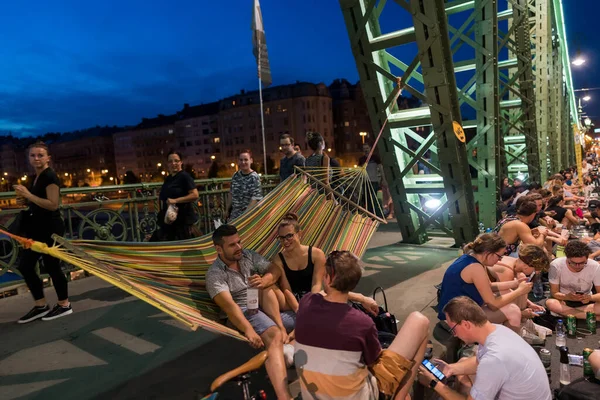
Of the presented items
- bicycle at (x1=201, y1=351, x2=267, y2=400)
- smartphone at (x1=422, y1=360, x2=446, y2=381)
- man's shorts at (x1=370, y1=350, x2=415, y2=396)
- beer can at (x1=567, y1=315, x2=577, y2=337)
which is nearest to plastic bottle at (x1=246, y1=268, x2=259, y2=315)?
bicycle at (x1=201, y1=351, x2=267, y2=400)

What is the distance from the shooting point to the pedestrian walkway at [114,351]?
2.29 m

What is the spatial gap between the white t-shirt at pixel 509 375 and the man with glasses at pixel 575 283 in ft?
6.19

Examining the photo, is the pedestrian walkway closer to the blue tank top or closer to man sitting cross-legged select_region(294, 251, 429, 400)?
Result: the blue tank top

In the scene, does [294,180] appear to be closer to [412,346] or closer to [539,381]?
[412,346]

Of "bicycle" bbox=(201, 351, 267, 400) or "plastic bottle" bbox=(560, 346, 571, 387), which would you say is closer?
"bicycle" bbox=(201, 351, 267, 400)

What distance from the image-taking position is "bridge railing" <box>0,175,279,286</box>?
3.78 m

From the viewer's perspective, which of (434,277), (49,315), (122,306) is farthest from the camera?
(434,277)

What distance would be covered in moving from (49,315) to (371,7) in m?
4.47

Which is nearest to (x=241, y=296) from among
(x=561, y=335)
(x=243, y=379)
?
(x=243, y=379)

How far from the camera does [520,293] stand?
298 cm

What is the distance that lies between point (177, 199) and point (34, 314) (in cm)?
146

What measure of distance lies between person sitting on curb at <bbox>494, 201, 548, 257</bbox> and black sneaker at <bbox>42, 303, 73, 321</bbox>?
417 centimetres

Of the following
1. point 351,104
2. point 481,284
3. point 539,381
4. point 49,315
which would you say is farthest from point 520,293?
point 351,104

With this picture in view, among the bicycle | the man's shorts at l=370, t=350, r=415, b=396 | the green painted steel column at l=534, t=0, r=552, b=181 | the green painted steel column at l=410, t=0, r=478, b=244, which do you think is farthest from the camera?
the green painted steel column at l=534, t=0, r=552, b=181
